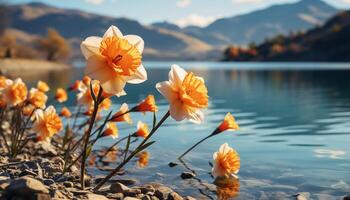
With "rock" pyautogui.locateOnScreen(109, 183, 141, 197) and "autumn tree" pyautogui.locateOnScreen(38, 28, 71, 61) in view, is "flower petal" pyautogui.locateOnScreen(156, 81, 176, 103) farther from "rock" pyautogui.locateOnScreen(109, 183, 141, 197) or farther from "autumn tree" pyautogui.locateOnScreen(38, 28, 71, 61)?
"autumn tree" pyautogui.locateOnScreen(38, 28, 71, 61)

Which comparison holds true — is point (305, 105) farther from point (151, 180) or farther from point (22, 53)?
point (22, 53)

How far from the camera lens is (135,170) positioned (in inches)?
409

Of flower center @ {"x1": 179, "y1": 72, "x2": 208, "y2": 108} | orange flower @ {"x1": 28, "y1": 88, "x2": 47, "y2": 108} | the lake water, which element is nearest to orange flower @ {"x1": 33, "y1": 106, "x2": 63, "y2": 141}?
orange flower @ {"x1": 28, "y1": 88, "x2": 47, "y2": 108}

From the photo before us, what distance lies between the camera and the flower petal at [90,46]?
15.6ft

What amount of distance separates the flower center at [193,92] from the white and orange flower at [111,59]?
1.89 ft

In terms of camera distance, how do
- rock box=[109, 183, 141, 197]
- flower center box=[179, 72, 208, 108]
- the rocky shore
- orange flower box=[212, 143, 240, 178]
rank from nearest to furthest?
the rocky shore → flower center box=[179, 72, 208, 108] → rock box=[109, 183, 141, 197] → orange flower box=[212, 143, 240, 178]

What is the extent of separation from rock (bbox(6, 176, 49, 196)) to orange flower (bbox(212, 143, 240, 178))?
158 inches

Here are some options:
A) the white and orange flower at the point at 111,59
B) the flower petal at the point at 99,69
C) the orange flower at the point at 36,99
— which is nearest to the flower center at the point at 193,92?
the white and orange flower at the point at 111,59

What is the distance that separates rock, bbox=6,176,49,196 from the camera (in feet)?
15.6

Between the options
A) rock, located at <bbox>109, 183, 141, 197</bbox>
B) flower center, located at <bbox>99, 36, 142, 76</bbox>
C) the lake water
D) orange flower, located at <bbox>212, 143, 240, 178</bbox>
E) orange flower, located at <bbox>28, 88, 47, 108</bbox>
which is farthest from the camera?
orange flower, located at <bbox>28, 88, 47, 108</bbox>

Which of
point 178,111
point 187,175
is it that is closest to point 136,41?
point 178,111

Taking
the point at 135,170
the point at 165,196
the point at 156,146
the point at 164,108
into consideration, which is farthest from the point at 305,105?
the point at 165,196

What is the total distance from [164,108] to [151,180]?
17.1 meters

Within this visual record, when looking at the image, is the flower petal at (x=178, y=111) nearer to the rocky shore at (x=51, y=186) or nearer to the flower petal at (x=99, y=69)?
the flower petal at (x=99, y=69)
